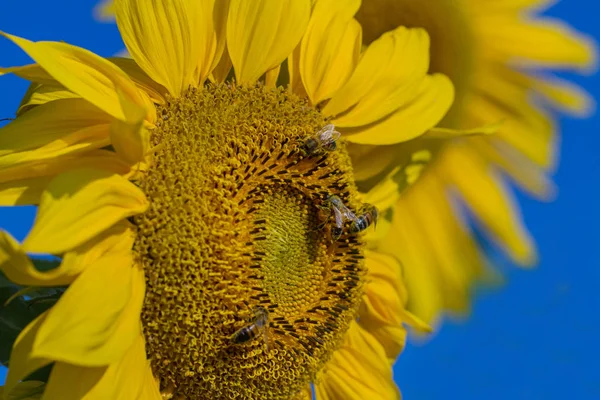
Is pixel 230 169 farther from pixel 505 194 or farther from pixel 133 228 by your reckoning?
pixel 505 194

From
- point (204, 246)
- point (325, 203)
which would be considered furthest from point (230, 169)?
point (325, 203)

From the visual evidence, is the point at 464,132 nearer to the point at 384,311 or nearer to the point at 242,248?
the point at 384,311

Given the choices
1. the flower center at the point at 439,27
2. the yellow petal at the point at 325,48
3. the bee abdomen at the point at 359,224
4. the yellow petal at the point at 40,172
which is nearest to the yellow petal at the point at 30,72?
the yellow petal at the point at 40,172

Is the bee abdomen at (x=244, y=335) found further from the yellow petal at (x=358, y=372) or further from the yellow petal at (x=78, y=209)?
the yellow petal at (x=358, y=372)

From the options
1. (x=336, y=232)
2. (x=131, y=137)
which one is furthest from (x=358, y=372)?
(x=131, y=137)

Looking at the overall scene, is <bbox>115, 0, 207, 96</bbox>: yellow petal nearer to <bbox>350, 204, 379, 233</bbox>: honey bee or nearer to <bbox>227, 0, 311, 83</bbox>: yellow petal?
<bbox>227, 0, 311, 83</bbox>: yellow petal

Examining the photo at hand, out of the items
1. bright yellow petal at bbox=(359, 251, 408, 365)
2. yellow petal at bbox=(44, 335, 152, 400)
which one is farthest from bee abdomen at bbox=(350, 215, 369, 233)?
yellow petal at bbox=(44, 335, 152, 400)
